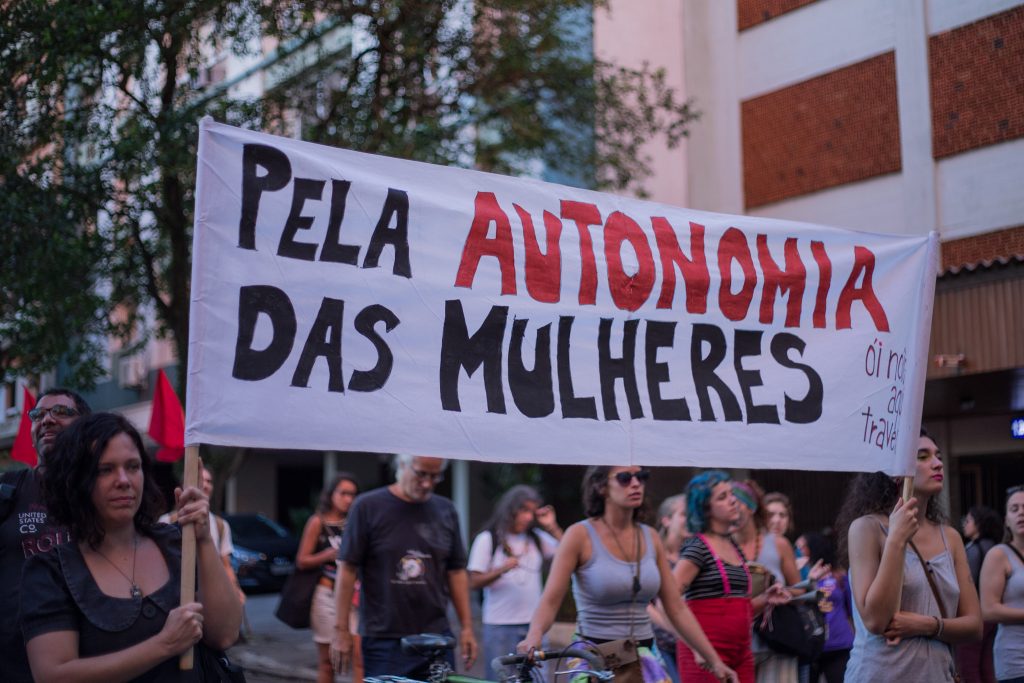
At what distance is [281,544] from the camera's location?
22531 mm

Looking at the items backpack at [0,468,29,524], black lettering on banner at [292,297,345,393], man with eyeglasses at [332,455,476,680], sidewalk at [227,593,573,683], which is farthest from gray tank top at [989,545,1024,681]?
sidewalk at [227,593,573,683]

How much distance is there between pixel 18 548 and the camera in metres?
4.45

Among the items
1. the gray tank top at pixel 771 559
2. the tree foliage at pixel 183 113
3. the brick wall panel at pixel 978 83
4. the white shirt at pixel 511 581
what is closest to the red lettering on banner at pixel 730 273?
the gray tank top at pixel 771 559

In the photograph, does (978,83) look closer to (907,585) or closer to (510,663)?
(907,585)

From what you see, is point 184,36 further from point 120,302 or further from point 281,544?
point 281,544

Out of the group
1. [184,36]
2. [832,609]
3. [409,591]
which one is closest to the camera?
A: [409,591]

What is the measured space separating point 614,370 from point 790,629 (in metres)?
3.12

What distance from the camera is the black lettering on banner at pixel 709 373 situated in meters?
5.25

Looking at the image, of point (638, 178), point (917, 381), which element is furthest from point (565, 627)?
point (917, 381)

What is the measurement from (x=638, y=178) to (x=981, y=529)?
9.13 meters

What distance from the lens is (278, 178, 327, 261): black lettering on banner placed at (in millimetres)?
4258

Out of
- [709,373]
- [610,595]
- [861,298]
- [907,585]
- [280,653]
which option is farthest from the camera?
[280,653]

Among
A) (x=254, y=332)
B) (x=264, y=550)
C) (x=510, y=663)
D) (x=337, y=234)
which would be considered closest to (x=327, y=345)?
(x=254, y=332)

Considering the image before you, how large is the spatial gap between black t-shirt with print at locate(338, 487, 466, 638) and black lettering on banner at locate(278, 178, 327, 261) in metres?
2.96
